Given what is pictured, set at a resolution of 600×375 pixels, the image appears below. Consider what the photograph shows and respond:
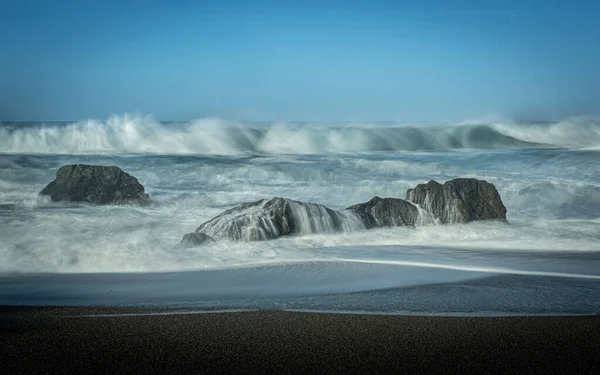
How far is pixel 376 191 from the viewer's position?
55.7 ft

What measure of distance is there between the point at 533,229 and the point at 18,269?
7.54 meters

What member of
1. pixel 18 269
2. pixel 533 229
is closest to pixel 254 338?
pixel 18 269

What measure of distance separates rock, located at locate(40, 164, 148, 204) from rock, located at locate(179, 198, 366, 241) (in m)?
4.94

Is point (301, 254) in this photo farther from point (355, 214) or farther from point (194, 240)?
point (355, 214)

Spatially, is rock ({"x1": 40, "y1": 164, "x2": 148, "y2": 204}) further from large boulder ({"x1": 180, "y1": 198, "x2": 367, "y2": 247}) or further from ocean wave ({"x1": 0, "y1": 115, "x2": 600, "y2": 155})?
ocean wave ({"x1": 0, "y1": 115, "x2": 600, "y2": 155})

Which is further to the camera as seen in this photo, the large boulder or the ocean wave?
the ocean wave

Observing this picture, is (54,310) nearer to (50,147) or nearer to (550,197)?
(550,197)

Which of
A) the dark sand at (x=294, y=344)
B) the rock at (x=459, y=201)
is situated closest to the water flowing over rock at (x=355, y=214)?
the rock at (x=459, y=201)

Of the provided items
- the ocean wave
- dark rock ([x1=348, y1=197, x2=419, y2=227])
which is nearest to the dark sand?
dark rock ([x1=348, y1=197, x2=419, y2=227])

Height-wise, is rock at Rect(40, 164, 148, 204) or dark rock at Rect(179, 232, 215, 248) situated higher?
rock at Rect(40, 164, 148, 204)

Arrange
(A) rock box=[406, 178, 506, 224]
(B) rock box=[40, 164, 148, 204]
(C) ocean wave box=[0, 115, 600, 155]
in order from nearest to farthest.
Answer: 1. (A) rock box=[406, 178, 506, 224]
2. (B) rock box=[40, 164, 148, 204]
3. (C) ocean wave box=[0, 115, 600, 155]

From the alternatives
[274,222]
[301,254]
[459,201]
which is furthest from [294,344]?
[459,201]

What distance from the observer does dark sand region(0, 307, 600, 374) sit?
394 centimetres

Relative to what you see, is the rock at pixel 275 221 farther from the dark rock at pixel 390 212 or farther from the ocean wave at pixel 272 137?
the ocean wave at pixel 272 137
